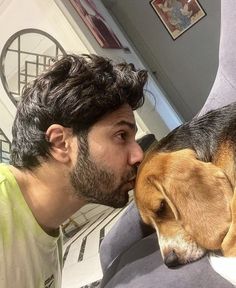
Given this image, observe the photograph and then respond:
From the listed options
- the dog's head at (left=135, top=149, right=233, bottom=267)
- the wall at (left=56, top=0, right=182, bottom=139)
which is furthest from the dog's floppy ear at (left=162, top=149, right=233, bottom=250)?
the wall at (left=56, top=0, right=182, bottom=139)

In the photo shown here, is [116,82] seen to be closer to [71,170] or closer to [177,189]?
[71,170]

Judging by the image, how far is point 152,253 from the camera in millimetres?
1643

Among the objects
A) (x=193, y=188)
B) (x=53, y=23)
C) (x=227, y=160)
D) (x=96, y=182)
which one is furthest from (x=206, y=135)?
(x=53, y=23)

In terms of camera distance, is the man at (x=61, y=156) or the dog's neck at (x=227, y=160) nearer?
the dog's neck at (x=227, y=160)

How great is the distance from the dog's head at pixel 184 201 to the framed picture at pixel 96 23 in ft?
9.27

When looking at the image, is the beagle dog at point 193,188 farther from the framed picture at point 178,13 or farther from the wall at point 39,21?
the framed picture at point 178,13

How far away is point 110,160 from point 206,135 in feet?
1.05

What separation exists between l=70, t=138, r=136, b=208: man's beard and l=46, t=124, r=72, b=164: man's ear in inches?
1.9

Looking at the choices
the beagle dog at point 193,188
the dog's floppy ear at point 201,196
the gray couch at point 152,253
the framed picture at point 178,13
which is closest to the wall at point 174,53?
the framed picture at point 178,13

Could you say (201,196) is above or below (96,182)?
below

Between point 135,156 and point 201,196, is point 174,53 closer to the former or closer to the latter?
point 135,156

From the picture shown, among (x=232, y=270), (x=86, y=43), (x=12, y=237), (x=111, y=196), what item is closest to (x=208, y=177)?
(x=232, y=270)

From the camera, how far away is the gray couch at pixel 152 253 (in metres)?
1.42

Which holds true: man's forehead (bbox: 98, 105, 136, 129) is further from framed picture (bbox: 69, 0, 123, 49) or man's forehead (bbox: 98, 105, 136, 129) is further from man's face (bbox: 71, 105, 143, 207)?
framed picture (bbox: 69, 0, 123, 49)
